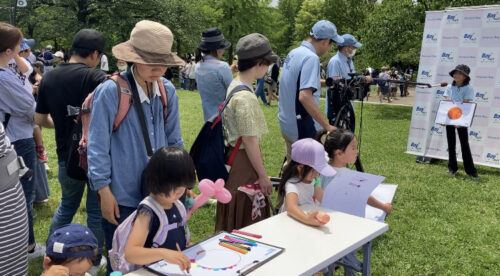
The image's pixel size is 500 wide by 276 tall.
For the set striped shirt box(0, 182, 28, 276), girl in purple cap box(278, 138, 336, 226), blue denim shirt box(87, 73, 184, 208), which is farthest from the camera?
girl in purple cap box(278, 138, 336, 226)

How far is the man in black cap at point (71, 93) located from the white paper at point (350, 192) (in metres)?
1.59

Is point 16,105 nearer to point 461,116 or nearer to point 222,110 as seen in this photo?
point 222,110

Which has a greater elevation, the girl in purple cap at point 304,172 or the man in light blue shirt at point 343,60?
the man in light blue shirt at point 343,60

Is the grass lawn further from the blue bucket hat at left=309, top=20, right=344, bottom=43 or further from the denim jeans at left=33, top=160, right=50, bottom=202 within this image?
the blue bucket hat at left=309, top=20, right=344, bottom=43

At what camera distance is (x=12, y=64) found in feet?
13.0

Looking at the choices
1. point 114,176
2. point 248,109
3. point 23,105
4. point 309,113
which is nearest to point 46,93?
point 23,105

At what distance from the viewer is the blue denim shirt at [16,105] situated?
9.53 ft

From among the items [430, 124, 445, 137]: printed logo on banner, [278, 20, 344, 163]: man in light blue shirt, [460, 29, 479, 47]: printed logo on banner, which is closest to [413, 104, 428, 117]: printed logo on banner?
[430, 124, 445, 137]: printed logo on banner

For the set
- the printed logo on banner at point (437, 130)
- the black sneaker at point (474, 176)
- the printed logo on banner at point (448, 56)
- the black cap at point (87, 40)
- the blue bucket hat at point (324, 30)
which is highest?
the blue bucket hat at point (324, 30)

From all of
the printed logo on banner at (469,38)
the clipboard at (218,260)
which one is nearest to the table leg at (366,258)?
the clipboard at (218,260)

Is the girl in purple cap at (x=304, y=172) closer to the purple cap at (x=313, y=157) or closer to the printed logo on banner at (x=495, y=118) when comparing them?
the purple cap at (x=313, y=157)

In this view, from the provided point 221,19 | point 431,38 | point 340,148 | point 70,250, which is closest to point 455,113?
point 431,38

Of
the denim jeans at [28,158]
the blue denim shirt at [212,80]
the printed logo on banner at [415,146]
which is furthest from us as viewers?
the printed logo on banner at [415,146]

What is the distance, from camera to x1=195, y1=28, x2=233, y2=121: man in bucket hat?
4.10 metres
